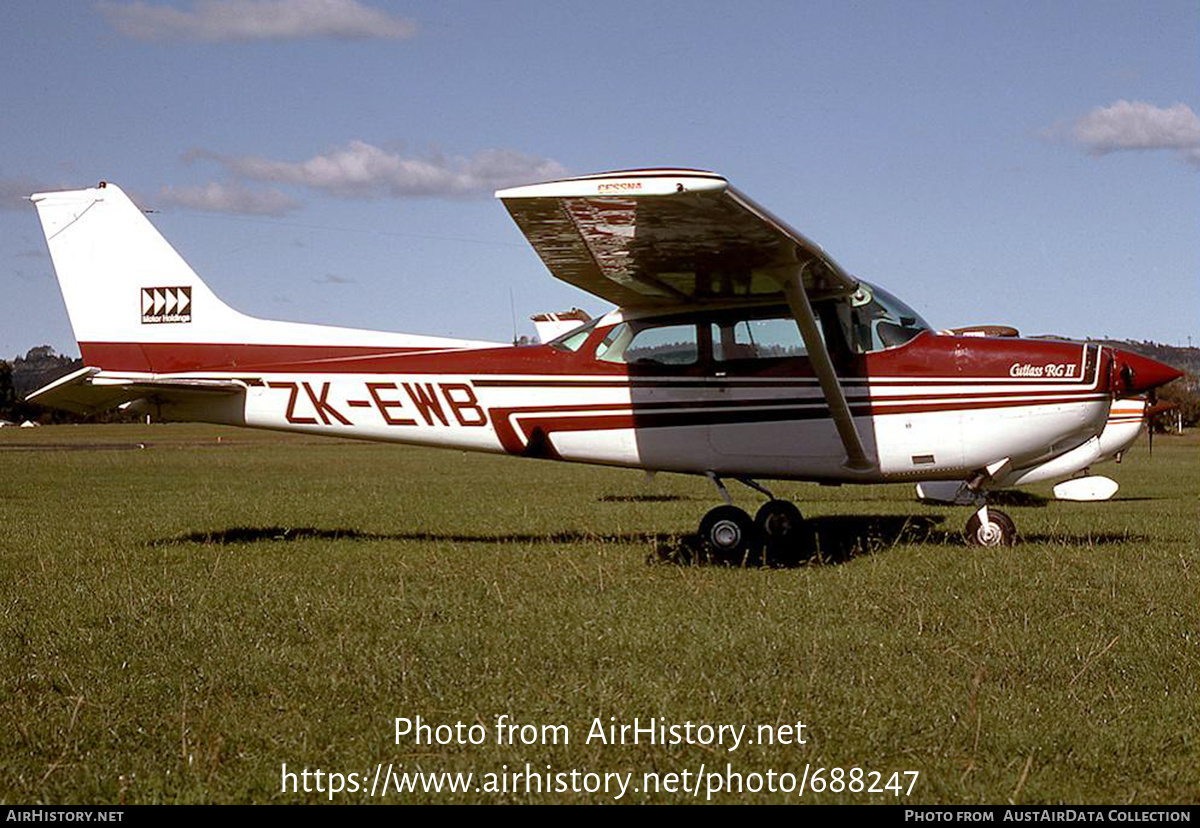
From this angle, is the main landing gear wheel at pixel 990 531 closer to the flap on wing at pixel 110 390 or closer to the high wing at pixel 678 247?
the high wing at pixel 678 247

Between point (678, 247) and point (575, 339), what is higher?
point (678, 247)

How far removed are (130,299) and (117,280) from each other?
0.22m

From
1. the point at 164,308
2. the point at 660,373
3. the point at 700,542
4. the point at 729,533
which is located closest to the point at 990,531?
the point at 729,533

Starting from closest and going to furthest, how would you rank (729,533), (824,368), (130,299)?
(824,368), (729,533), (130,299)

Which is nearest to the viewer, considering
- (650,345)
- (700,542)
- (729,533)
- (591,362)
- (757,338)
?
(729,533)

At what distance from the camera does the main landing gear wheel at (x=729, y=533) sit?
10.0m

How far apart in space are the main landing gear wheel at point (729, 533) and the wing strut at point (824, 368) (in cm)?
101

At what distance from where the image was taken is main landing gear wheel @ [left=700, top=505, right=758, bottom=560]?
10016 millimetres

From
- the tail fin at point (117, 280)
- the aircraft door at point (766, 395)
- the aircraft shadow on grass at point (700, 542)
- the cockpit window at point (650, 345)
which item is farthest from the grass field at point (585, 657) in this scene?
the tail fin at point (117, 280)

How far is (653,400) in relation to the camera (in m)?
10.6

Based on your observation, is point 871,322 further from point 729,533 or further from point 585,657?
point 585,657

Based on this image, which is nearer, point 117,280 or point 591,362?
point 591,362

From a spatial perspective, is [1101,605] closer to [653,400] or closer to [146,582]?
[653,400]

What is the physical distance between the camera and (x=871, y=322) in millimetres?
10344
